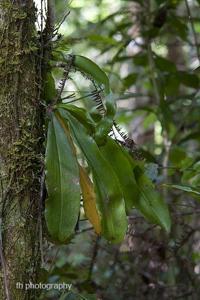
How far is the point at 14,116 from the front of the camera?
5.11 ft

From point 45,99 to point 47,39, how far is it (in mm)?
189

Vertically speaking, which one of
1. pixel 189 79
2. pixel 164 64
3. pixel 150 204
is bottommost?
pixel 150 204

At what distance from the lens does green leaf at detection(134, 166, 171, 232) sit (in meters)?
1.69

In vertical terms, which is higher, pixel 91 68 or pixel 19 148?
pixel 91 68

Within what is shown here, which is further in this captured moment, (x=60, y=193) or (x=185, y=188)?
(x=185, y=188)

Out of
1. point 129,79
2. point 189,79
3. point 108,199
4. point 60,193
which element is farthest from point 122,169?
point 129,79

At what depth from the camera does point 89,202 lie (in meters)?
1.64

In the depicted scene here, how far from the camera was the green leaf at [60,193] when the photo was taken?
153 cm

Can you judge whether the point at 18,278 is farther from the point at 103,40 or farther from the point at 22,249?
the point at 103,40

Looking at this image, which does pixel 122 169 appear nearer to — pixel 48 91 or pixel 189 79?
pixel 48 91

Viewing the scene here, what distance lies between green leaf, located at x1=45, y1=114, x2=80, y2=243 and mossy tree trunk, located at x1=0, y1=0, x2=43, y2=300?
0.05 meters

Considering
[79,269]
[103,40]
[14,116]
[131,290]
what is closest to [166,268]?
[131,290]

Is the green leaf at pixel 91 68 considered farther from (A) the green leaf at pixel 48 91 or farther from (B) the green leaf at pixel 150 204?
(B) the green leaf at pixel 150 204

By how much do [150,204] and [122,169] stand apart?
14 cm
